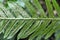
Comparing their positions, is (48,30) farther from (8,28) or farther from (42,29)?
(8,28)

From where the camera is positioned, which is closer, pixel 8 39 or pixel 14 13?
pixel 14 13

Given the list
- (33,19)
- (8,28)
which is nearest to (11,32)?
(8,28)

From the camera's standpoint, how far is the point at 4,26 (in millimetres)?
1101

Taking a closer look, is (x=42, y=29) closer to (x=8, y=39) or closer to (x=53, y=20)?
(x=53, y=20)

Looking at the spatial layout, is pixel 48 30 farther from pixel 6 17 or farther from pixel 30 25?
pixel 6 17

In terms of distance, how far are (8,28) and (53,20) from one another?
243 mm

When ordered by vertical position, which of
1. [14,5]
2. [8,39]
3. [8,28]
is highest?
[14,5]

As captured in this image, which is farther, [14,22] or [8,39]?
[8,39]

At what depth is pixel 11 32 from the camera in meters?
1.11

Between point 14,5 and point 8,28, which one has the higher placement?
point 14,5

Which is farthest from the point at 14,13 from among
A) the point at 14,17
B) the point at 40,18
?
the point at 40,18

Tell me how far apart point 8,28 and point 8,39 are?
16cm

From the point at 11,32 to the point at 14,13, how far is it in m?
0.10

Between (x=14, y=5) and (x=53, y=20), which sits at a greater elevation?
(x=14, y=5)
